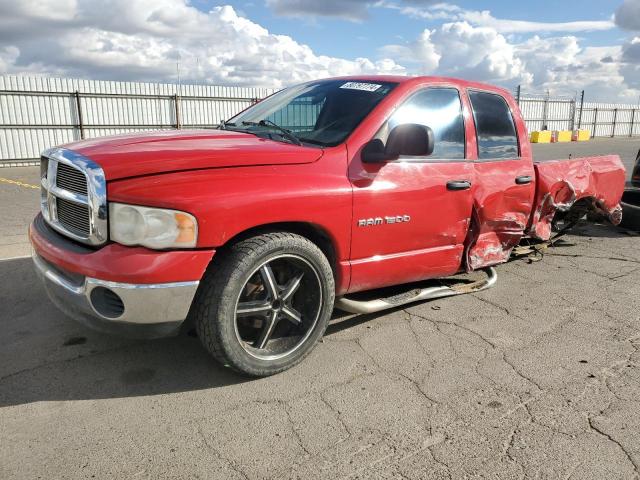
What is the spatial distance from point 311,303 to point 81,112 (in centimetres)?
1938

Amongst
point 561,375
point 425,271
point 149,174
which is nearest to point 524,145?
point 425,271

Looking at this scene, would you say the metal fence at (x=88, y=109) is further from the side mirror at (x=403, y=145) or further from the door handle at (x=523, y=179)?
the side mirror at (x=403, y=145)

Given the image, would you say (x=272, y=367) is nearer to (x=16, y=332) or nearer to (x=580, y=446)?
(x=580, y=446)

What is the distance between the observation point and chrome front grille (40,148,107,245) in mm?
2521

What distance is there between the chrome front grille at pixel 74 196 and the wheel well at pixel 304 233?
2.13 feet

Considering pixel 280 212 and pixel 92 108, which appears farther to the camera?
pixel 92 108

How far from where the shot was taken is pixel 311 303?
3.08m

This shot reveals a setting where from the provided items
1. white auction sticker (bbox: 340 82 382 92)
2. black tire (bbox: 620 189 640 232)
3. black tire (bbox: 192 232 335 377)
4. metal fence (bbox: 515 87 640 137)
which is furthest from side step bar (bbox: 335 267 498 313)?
metal fence (bbox: 515 87 640 137)

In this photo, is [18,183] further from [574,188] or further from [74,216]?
[574,188]

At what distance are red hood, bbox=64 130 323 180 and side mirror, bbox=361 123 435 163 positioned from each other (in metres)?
0.35

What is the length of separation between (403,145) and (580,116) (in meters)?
43.8

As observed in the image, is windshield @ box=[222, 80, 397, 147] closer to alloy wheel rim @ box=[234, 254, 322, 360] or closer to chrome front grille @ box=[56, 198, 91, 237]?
alloy wheel rim @ box=[234, 254, 322, 360]

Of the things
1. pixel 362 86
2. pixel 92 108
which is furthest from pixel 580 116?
pixel 362 86

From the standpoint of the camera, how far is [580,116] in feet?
133
